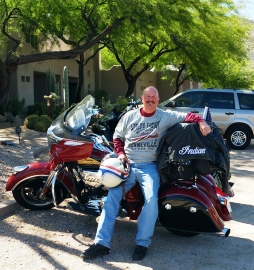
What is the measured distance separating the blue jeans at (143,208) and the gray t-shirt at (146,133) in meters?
0.12

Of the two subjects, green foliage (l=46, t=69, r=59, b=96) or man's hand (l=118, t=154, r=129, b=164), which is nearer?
man's hand (l=118, t=154, r=129, b=164)

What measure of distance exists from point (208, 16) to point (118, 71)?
16.0 metres

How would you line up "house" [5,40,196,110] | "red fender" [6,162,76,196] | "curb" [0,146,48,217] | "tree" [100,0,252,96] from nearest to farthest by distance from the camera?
"red fender" [6,162,76,196]
"curb" [0,146,48,217]
"tree" [100,0,252,96]
"house" [5,40,196,110]

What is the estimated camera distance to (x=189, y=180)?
452 centimetres

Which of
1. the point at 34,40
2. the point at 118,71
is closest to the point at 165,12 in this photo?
the point at 34,40

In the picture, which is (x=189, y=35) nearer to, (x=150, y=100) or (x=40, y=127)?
(x=40, y=127)

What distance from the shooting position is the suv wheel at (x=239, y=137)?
12398mm

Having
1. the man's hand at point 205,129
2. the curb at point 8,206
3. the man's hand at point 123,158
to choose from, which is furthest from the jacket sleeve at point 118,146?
the curb at point 8,206

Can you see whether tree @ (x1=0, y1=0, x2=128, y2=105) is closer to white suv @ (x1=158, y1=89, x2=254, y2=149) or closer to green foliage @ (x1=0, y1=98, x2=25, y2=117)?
green foliage @ (x1=0, y1=98, x2=25, y2=117)

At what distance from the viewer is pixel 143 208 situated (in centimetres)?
433

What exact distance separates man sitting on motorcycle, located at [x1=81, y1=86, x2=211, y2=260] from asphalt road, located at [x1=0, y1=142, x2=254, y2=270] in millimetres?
188

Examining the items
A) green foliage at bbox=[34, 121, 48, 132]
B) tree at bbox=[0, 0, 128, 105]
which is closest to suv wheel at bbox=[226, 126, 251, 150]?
tree at bbox=[0, 0, 128, 105]

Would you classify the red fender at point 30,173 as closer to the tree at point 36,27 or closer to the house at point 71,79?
the tree at point 36,27

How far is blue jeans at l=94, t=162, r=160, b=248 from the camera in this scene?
4.28 meters
